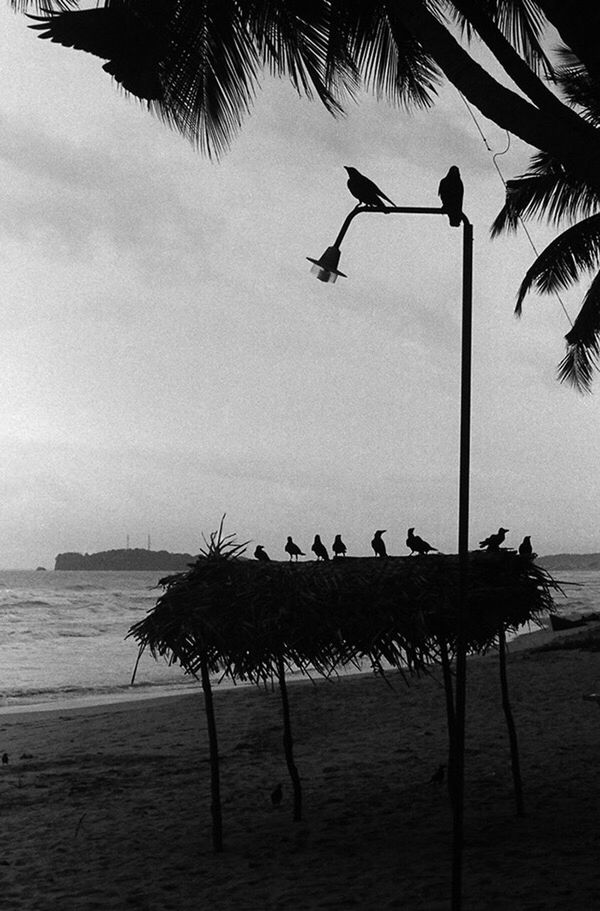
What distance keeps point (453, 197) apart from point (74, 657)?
30413 mm

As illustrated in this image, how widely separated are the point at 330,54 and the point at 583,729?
353 inches

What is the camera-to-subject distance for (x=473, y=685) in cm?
1620

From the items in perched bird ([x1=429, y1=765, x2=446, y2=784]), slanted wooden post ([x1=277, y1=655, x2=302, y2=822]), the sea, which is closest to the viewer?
slanted wooden post ([x1=277, y1=655, x2=302, y2=822])

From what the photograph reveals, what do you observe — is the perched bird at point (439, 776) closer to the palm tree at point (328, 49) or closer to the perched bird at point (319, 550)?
the perched bird at point (319, 550)

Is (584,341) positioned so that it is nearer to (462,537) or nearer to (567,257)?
(567,257)

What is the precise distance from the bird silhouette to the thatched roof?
12.7ft

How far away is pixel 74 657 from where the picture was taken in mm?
33094

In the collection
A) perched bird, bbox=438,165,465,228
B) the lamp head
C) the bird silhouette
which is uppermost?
the bird silhouette

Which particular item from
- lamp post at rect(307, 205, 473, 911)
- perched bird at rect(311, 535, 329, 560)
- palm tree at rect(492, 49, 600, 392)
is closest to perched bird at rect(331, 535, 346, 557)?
perched bird at rect(311, 535, 329, 560)

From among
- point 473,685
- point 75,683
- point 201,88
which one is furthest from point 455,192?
point 75,683

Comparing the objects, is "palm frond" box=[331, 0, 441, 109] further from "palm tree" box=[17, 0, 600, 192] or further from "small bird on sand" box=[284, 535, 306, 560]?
"small bird on sand" box=[284, 535, 306, 560]

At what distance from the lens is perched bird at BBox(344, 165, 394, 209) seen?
18.5 feet

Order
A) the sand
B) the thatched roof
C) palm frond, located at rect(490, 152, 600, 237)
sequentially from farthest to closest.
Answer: palm frond, located at rect(490, 152, 600, 237)
the thatched roof
the sand

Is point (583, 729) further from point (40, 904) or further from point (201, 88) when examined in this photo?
point (201, 88)
